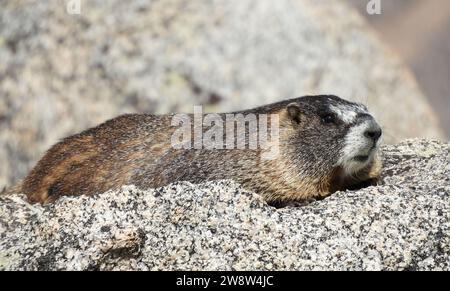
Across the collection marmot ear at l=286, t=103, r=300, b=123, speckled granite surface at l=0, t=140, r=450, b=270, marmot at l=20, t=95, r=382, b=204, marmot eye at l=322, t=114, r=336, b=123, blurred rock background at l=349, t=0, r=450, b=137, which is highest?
blurred rock background at l=349, t=0, r=450, b=137

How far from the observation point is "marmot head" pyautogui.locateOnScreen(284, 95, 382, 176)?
8023mm

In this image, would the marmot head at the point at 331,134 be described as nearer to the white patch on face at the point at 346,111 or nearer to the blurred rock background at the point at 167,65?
the white patch on face at the point at 346,111

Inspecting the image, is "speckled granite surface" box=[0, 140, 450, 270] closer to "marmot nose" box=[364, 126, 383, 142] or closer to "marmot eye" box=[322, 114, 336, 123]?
"marmot nose" box=[364, 126, 383, 142]

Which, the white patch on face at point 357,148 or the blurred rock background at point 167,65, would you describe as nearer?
the white patch on face at point 357,148

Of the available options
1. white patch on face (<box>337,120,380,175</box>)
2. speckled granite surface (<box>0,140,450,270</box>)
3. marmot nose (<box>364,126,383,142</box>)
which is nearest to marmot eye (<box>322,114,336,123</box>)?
white patch on face (<box>337,120,380,175</box>)

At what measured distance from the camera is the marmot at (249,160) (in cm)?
811

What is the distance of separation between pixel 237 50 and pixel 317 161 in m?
5.82

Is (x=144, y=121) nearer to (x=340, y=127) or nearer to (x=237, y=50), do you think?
(x=340, y=127)

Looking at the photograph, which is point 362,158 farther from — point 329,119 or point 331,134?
point 329,119

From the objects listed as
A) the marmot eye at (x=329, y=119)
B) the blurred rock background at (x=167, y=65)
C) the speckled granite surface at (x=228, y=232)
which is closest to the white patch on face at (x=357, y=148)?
the marmot eye at (x=329, y=119)

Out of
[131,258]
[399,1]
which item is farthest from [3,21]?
[399,1]

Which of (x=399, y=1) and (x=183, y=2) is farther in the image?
(x=399, y=1)

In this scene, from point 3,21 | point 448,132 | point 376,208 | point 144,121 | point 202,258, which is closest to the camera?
point 202,258

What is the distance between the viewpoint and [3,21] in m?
13.4
